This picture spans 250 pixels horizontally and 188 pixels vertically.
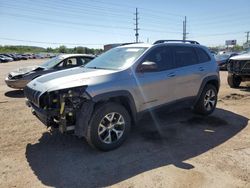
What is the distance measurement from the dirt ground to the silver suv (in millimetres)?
467

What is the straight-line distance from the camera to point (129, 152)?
4.31 metres

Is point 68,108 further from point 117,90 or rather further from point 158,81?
point 158,81

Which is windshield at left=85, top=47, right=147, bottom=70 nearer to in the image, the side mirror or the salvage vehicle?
the side mirror

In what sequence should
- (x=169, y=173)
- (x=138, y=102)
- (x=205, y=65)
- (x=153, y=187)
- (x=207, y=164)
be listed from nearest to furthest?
1. (x=153, y=187)
2. (x=169, y=173)
3. (x=207, y=164)
4. (x=138, y=102)
5. (x=205, y=65)

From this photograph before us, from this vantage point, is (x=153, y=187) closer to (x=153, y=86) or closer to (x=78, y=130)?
(x=78, y=130)

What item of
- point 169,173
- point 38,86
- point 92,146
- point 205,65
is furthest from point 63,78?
point 205,65

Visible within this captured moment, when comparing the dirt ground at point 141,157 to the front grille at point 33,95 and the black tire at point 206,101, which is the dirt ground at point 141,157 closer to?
the black tire at point 206,101

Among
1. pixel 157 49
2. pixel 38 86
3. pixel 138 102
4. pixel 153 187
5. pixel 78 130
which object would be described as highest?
pixel 157 49

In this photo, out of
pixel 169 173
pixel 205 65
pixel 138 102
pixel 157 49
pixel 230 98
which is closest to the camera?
pixel 169 173

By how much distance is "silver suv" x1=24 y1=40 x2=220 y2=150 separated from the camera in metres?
4.00

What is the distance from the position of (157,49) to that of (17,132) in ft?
11.0

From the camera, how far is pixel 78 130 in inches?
158

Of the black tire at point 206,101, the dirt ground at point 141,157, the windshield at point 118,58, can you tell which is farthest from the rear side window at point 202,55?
the windshield at point 118,58

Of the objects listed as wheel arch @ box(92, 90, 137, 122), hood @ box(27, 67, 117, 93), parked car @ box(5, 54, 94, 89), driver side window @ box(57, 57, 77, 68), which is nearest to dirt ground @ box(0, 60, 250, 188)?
wheel arch @ box(92, 90, 137, 122)
